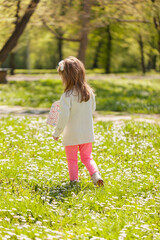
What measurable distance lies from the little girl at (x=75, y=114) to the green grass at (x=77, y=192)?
1.03 feet

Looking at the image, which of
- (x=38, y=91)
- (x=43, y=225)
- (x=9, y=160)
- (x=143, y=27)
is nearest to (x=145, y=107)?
(x=38, y=91)

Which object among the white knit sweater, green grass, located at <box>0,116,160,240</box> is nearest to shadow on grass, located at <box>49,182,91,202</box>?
green grass, located at <box>0,116,160,240</box>

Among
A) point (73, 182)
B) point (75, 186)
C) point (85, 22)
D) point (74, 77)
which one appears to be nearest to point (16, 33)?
point (85, 22)

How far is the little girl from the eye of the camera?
190 inches

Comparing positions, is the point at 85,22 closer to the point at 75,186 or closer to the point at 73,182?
the point at 73,182

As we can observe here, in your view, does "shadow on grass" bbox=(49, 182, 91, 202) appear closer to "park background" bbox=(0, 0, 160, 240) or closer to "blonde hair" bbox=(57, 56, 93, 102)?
"park background" bbox=(0, 0, 160, 240)

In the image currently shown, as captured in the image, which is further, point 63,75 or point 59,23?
point 59,23

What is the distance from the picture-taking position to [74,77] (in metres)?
4.84

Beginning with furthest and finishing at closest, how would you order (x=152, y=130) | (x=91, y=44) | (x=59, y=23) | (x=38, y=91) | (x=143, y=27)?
(x=91, y=44), (x=143, y=27), (x=38, y=91), (x=59, y=23), (x=152, y=130)

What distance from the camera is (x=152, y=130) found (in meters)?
8.52

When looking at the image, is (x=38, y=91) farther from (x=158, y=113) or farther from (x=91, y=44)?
(x=91, y=44)

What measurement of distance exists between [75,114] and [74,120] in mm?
83

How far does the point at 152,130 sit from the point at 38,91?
983 centimetres

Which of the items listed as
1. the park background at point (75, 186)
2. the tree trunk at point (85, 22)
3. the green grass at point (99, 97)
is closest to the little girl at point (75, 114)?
the park background at point (75, 186)
